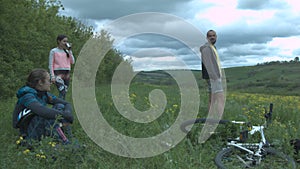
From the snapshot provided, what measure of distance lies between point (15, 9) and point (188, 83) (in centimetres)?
1119

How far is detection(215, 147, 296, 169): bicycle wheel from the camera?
174 inches

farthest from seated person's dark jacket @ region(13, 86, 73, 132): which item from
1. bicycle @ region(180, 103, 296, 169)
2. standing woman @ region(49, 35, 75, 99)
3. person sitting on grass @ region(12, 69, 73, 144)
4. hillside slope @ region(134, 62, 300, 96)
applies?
hillside slope @ region(134, 62, 300, 96)

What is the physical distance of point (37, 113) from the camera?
4.48 meters

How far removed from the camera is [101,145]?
4.53 meters

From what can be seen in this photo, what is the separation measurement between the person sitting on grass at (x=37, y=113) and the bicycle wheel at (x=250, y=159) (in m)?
2.23

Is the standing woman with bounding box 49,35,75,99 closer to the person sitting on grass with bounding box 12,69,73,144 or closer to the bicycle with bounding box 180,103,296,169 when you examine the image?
the person sitting on grass with bounding box 12,69,73,144

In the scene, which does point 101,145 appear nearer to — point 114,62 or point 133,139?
point 133,139

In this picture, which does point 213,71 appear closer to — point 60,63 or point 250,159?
point 250,159

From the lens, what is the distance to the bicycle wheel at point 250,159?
4.42 metres

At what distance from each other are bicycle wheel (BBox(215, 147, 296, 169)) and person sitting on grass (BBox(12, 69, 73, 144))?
2234mm

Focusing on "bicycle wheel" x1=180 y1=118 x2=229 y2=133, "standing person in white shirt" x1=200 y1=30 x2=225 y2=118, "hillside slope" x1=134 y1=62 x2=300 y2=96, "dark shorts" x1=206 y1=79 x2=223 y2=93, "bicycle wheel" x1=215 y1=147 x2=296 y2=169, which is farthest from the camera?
"hillside slope" x1=134 y1=62 x2=300 y2=96

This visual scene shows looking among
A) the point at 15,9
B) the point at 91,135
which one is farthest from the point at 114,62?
the point at 91,135

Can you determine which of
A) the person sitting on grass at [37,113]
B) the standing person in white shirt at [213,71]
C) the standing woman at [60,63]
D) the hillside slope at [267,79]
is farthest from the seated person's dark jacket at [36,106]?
the hillside slope at [267,79]

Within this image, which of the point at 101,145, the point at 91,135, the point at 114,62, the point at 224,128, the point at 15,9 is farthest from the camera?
the point at 114,62
